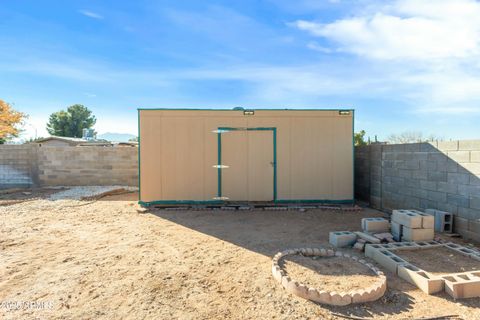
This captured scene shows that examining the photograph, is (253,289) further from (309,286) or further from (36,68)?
(36,68)

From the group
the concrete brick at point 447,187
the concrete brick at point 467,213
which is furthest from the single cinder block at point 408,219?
the concrete brick at point 447,187

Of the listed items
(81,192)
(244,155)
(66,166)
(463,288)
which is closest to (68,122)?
(66,166)

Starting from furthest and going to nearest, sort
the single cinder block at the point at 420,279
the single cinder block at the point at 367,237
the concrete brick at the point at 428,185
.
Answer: the concrete brick at the point at 428,185, the single cinder block at the point at 367,237, the single cinder block at the point at 420,279

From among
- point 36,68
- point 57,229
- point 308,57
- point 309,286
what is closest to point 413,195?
point 309,286

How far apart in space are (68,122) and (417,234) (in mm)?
34259

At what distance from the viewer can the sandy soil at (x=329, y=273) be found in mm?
2836

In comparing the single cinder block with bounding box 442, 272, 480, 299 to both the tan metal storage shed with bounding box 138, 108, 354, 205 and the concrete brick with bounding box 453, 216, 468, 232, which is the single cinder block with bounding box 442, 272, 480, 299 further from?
the tan metal storage shed with bounding box 138, 108, 354, 205

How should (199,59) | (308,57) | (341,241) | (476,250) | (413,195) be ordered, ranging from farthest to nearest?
(199,59) < (308,57) < (413,195) < (341,241) < (476,250)

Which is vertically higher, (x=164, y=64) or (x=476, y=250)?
(x=164, y=64)

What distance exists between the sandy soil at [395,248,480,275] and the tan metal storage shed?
3441 mm

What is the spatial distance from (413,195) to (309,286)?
409 cm

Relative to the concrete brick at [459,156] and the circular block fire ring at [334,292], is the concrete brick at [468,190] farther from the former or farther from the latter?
the circular block fire ring at [334,292]

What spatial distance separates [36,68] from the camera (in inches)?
427

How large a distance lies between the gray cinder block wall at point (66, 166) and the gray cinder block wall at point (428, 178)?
8.13m
